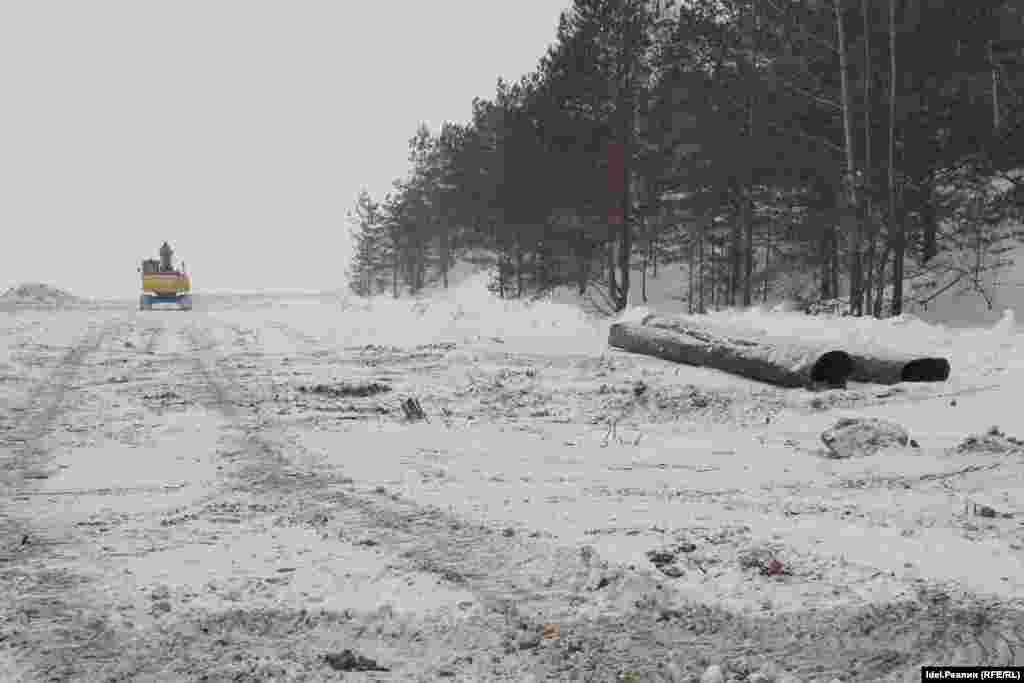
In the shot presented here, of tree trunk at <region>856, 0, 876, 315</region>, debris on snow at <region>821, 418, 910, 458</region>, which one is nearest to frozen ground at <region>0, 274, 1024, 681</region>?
debris on snow at <region>821, 418, 910, 458</region>

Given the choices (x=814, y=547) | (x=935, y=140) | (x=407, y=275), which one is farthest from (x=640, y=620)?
(x=407, y=275)

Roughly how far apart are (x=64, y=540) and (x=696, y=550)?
3.04m

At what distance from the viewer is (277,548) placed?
11.7 ft

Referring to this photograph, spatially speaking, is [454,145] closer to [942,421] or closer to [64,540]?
[942,421]

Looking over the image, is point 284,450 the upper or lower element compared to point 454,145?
lower

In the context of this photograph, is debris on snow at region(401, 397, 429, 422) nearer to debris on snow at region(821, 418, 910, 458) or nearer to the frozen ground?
the frozen ground

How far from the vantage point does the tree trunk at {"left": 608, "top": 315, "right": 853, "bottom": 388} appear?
862 centimetres

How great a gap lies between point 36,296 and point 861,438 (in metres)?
39.0

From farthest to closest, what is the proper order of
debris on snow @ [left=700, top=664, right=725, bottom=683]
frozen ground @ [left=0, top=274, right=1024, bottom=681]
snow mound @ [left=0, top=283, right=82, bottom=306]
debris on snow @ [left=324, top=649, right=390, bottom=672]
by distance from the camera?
1. snow mound @ [left=0, top=283, right=82, bottom=306]
2. frozen ground @ [left=0, top=274, right=1024, bottom=681]
3. debris on snow @ [left=324, top=649, right=390, bottom=672]
4. debris on snow @ [left=700, top=664, right=725, bottom=683]

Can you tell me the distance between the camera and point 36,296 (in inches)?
1393

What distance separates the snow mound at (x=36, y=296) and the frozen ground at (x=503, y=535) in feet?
93.6

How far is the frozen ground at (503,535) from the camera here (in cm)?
258

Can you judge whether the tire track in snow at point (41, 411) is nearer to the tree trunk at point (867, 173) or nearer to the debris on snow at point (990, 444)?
the debris on snow at point (990, 444)

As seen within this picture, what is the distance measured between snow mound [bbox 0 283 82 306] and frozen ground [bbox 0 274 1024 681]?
28524mm
